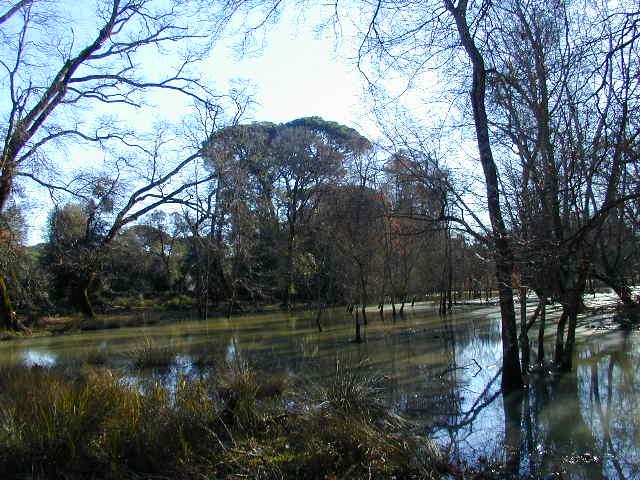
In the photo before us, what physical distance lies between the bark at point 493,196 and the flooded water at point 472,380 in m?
0.59

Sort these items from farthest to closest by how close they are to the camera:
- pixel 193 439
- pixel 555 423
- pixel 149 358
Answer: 1. pixel 149 358
2. pixel 555 423
3. pixel 193 439

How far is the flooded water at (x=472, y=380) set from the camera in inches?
276

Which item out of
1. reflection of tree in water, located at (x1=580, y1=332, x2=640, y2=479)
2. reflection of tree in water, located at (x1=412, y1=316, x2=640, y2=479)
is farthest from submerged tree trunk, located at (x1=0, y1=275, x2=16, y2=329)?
reflection of tree in water, located at (x1=580, y1=332, x2=640, y2=479)

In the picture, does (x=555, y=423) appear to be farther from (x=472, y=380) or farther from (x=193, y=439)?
(x=193, y=439)

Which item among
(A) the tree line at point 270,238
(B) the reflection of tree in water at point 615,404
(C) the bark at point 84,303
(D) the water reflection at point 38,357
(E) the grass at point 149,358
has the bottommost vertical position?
(B) the reflection of tree in water at point 615,404

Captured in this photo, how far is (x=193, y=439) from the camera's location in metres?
6.21

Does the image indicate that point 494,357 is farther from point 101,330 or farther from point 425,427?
point 101,330

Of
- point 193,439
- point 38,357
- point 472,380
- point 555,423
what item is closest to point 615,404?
point 555,423

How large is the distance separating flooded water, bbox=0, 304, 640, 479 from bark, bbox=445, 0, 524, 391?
0.59m

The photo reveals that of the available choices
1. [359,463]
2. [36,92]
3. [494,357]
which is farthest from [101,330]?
[359,463]

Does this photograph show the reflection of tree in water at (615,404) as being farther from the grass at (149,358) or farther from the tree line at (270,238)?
the grass at (149,358)

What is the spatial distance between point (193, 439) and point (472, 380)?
7424 mm

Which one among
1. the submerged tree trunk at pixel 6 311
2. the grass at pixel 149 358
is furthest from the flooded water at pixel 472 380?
the submerged tree trunk at pixel 6 311

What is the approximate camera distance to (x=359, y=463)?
5508 mm
